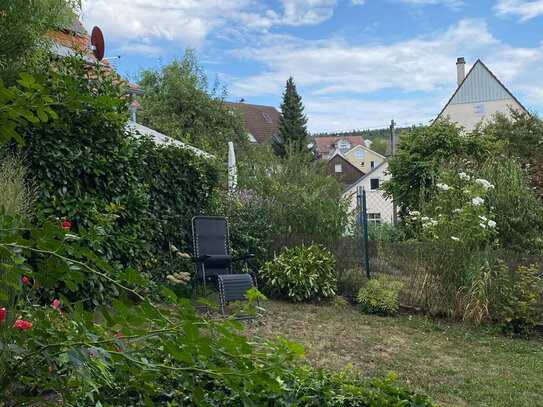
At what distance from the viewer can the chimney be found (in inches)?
1297

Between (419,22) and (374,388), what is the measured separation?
5.47 m

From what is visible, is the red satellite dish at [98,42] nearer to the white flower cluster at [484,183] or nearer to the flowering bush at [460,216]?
the flowering bush at [460,216]

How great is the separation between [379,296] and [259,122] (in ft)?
121

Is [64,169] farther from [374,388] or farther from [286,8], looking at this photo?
[286,8]

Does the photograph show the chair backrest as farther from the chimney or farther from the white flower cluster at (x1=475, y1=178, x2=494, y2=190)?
the chimney

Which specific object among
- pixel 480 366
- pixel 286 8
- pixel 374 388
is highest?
pixel 286 8

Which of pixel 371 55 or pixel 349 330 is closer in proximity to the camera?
pixel 349 330

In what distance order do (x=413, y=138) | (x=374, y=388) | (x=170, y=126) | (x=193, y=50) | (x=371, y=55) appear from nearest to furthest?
(x=374, y=388) < (x=371, y=55) < (x=413, y=138) < (x=170, y=126) < (x=193, y=50)

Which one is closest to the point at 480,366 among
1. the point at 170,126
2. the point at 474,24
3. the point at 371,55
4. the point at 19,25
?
the point at 474,24

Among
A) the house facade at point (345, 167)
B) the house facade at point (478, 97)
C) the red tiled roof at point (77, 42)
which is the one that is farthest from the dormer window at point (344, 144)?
the red tiled roof at point (77, 42)

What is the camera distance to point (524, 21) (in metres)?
8.58

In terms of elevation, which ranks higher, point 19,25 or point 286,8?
point 286,8

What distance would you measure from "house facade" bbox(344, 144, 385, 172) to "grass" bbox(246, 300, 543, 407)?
73227 mm

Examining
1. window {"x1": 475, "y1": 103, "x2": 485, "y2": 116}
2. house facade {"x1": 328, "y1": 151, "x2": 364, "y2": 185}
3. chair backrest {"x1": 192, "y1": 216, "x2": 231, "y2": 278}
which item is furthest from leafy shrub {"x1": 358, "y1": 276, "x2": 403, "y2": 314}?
house facade {"x1": 328, "y1": 151, "x2": 364, "y2": 185}
